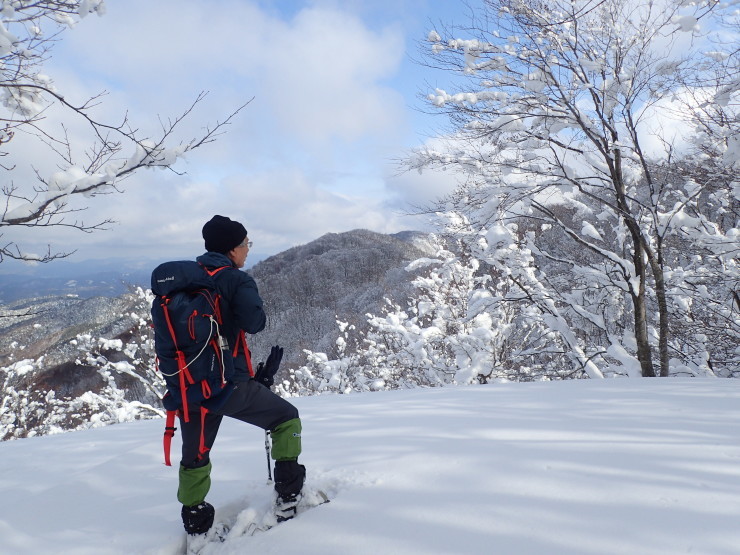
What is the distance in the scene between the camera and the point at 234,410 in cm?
206

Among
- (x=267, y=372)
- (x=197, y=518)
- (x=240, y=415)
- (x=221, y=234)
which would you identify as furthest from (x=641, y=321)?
(x=197, y=518)

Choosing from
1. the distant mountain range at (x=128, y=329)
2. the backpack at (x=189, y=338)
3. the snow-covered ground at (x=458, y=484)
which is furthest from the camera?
the distant mountain range at (x=128, y=329)

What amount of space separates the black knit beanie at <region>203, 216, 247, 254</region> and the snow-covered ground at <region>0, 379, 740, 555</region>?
4.52ft

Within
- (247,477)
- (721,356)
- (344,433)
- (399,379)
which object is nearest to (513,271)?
(721,356)

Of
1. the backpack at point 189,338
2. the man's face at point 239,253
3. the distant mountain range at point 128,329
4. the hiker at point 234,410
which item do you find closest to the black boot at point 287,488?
the hiker at point 234,410

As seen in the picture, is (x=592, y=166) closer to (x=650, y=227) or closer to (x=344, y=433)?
(x=650, y=227)

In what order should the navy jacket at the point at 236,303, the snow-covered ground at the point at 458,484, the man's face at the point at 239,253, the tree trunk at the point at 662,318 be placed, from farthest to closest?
the tree trunk at the point at 662,318, the man's face at the point at 239,253, the navy jacket at the point at 236,303, the snow-covered ground at the point at 458,484

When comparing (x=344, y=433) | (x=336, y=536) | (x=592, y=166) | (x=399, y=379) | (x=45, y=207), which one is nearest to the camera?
(x=336, y=536)

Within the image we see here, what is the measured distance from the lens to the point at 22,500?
2600 millimetres

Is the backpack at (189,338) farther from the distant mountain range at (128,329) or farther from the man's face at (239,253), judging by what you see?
the distant mountain range at (128,329)

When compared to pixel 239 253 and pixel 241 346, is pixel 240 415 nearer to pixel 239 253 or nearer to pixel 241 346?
pixel 241 346

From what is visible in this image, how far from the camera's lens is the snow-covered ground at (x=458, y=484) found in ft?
5.60

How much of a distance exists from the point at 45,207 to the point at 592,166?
21.0 ft

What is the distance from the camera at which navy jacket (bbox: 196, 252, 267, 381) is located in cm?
200
